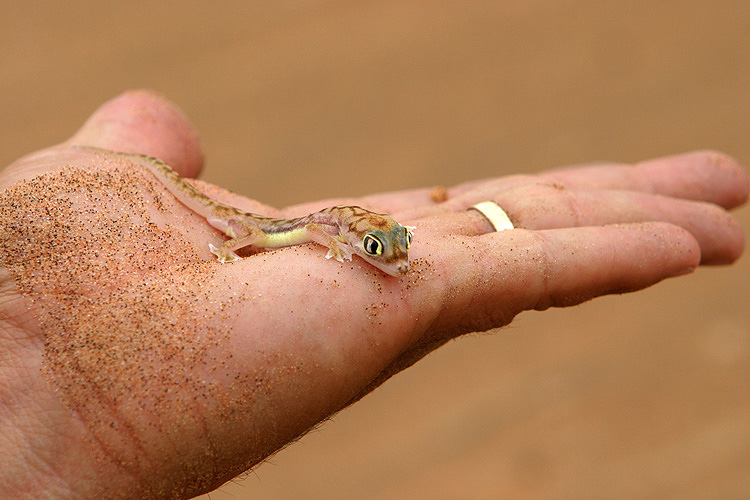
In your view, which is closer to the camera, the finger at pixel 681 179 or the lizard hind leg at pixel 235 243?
the lizard hind leg at pixel 235 243

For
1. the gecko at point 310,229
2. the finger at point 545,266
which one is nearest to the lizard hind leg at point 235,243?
the gecko at point 310,229

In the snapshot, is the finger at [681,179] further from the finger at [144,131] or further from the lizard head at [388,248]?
the finger at [144,131]

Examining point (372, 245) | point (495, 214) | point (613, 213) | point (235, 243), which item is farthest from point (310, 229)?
point (613, 213)

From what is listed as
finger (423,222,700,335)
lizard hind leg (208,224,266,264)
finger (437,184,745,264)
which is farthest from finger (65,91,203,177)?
finger (423,222,700,335)

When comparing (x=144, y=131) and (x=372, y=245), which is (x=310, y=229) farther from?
(x=144, y=131)

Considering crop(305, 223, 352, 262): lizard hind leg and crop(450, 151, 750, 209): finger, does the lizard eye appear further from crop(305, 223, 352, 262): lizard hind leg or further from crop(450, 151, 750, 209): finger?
crop(450, 151, 750, 209): finger
